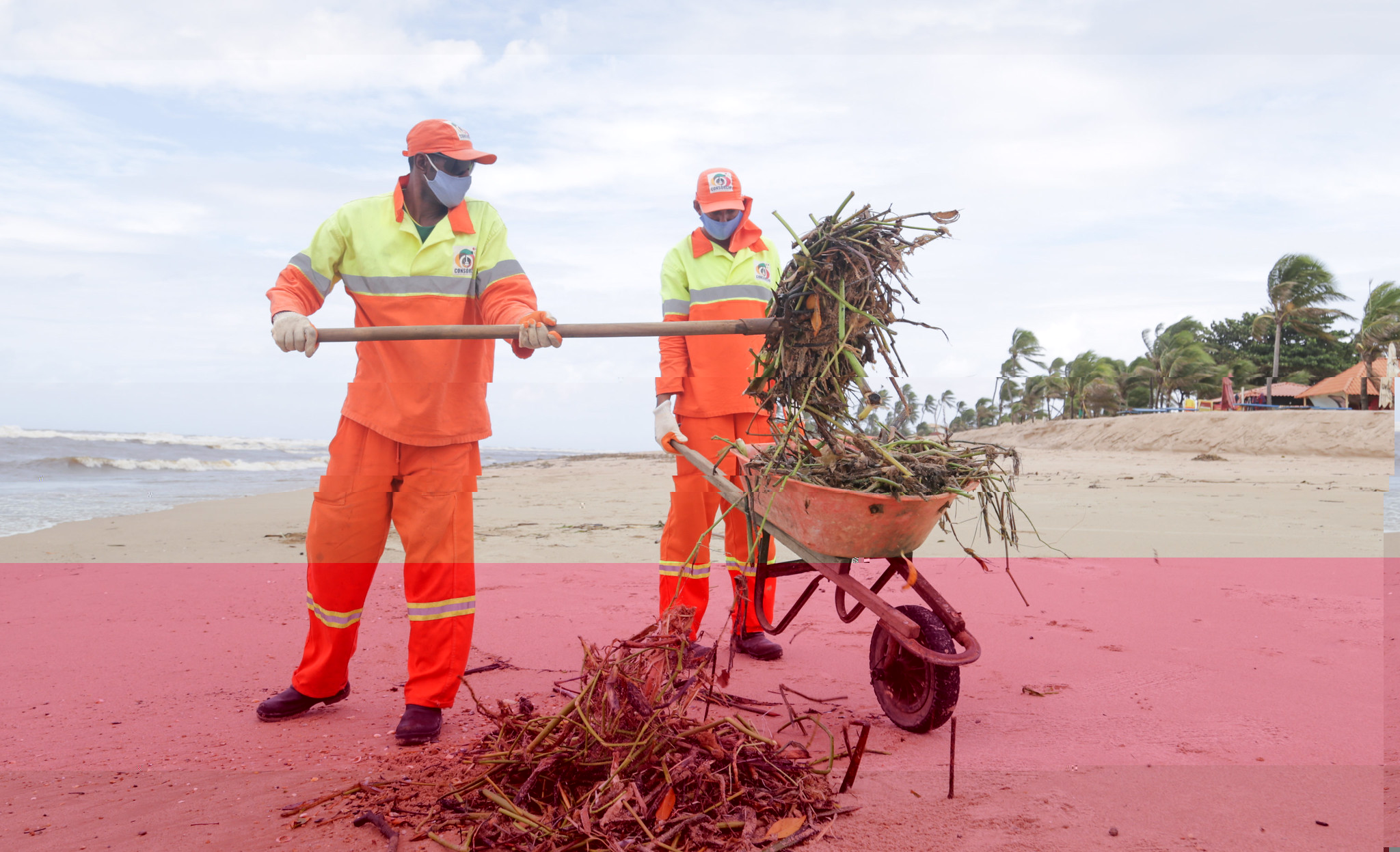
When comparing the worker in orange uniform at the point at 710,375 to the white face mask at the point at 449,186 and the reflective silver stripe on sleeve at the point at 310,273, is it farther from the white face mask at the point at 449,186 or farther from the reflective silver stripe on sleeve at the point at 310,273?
the reflective silver stripe on sleeve at the point at 310,273

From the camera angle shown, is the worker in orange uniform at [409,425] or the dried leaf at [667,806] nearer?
the dried leaf at [667,806]

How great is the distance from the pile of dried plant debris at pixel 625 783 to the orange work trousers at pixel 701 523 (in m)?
1.34

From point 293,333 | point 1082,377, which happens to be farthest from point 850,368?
point 1082,377

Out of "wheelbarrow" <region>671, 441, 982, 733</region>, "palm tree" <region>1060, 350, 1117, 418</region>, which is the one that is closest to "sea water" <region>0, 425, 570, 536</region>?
"wheelbarrow" <region>671, 441, 982, 733</region>

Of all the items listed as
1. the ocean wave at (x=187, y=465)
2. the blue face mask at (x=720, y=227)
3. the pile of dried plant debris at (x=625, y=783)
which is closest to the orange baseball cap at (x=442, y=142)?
the blue face mask at (x=720, y=227)

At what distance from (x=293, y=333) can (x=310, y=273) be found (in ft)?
1.16

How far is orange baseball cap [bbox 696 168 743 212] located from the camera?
3.91 metres

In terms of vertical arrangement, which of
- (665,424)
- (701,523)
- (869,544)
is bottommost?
(701,523)

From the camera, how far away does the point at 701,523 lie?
3863mm

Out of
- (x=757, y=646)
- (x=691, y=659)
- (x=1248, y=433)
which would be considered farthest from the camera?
(x=1248, y=433)

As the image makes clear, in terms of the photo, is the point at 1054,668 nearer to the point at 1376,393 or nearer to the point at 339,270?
the point at 339,270

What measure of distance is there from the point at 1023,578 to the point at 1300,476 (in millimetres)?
10982

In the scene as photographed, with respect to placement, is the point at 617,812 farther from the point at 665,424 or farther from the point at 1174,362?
the point at 1174,362

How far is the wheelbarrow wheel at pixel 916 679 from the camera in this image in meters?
2.69
